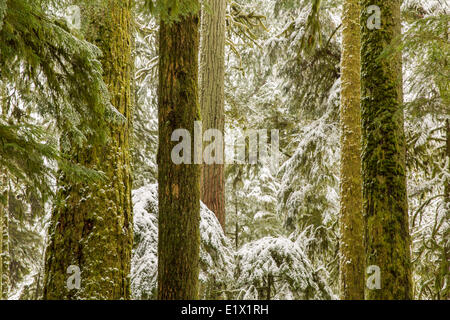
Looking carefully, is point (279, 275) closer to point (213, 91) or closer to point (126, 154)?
point (126, 154)

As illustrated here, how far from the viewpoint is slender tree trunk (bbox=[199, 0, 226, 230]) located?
7.57m

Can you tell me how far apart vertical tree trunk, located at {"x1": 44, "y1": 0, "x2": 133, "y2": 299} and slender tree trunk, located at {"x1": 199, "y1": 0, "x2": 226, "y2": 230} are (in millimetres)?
3196

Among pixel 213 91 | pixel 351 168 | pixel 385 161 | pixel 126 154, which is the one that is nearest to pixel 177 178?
pixel 126 154

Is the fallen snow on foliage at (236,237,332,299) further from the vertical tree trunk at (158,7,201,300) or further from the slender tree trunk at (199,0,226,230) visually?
the vertical tree trunk at (158,7,201,300)

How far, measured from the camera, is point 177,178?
4.15m

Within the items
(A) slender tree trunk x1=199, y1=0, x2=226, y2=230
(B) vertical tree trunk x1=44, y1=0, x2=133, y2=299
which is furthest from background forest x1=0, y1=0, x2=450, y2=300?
(A) slender tree trunk x1=199, y1=0, x2=226, y2=230

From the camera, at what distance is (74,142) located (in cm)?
425

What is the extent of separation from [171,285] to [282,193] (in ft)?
21.3

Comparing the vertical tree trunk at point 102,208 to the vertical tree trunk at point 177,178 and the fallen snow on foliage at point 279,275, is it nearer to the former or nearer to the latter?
the vertical tree trunk at point 177,178

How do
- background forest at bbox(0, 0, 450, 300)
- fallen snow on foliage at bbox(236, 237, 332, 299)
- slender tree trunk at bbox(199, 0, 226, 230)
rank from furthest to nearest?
slender tree trunk at bbox(199, 0, 226, 230), fallen snow on foliage at bbox(236, 237, 332, 299), background forest at bbox(0, 0, 450, 300)

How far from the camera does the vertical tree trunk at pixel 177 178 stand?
4.09m

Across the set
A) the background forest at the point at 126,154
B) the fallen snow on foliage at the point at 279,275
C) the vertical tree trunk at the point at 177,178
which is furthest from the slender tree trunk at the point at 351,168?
the vertical tree trunk at the point at 177,178

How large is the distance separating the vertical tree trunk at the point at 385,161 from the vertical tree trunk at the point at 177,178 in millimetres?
1826
